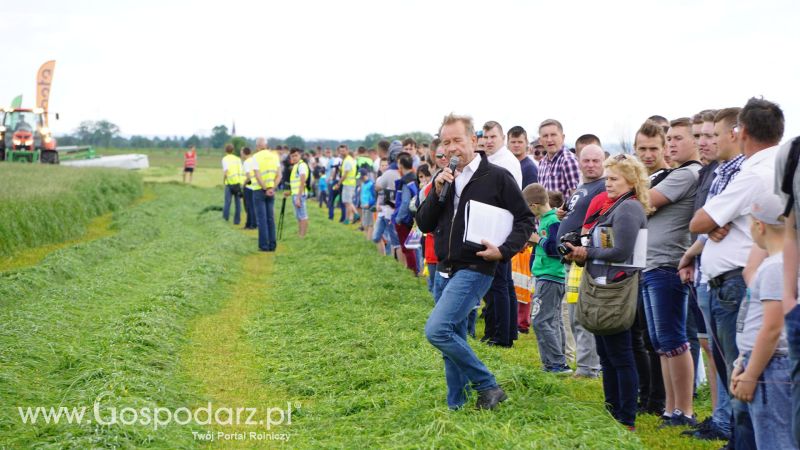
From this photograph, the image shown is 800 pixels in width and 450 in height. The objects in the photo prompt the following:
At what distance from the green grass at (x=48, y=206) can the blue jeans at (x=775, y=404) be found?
15.1 metres

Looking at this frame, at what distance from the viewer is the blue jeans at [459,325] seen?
5684mm

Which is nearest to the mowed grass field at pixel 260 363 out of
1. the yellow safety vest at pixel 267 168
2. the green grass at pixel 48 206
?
the green grass at pixel 48 206

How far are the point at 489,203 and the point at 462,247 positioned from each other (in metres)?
0.37

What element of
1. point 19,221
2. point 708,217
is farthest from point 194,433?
point 19,221

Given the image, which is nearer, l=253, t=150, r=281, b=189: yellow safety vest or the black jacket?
the black jacket

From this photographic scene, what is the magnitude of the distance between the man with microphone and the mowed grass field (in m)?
0.24

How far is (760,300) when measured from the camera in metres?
3.97

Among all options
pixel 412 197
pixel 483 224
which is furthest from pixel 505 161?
pixel 483 224

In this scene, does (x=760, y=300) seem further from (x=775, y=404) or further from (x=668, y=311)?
(x=668, y=311)

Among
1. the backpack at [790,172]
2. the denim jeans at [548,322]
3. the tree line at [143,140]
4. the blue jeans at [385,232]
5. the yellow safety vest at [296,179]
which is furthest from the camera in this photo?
the tree line at [143,140]

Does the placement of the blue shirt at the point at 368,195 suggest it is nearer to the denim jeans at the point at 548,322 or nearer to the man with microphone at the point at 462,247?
the denim jeans at the point at 548,322

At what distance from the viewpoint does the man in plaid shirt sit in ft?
31.0

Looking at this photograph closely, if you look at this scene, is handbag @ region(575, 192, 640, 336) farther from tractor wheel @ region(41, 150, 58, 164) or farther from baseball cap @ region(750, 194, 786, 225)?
tractor wheel @ region(41, 150, 58, 164)

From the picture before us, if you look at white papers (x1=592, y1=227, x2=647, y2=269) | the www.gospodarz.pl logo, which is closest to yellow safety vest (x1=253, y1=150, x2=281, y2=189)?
the www.gospodarz.pl logo
